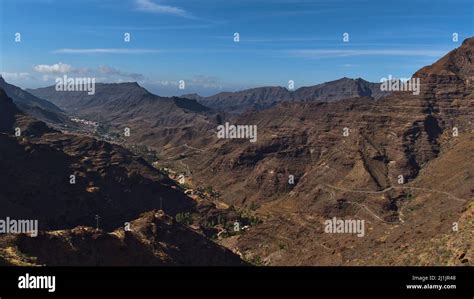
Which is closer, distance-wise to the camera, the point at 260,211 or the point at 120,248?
the point at 120,248

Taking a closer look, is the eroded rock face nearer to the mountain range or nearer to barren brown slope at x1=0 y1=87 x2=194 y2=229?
the mountain range

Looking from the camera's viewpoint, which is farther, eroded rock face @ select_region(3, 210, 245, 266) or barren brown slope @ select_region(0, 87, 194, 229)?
barren brown slope @ select_region(0, 87, 194, 229)

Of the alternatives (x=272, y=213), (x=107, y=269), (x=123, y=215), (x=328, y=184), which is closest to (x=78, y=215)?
(x=123, y=215)

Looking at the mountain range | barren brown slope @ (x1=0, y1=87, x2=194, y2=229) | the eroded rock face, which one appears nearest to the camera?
the eroded rock face

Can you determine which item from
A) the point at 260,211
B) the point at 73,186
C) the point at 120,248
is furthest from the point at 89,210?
the point at 260,211

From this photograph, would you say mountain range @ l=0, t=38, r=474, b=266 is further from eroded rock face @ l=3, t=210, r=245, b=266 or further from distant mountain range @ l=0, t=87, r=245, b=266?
distant mountain range @ l=0, t=87, r=245, b=266

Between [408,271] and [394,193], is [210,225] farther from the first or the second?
[408,271]

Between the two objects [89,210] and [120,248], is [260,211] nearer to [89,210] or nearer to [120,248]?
[89,210]

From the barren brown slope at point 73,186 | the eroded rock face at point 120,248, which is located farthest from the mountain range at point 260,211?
the barren brown slope at point 73,186

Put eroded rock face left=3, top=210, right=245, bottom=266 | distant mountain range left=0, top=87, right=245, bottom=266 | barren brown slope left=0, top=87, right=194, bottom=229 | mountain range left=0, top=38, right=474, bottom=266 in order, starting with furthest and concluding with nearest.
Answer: barren brown slope left=0, top=87, right=194, bottom=229 < mountain range left=0, top=38, right=474, bottom=266 < distant mountain range left=0, top=87, right=245, bottom=266 < eroded rock face left=3, top=210, right=245, bottom=266

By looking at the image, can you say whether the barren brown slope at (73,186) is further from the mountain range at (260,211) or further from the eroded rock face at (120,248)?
the eroded rock face at (120,248)

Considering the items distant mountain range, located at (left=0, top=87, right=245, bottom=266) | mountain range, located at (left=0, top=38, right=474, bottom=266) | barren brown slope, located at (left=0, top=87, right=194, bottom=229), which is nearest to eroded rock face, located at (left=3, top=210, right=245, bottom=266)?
distant mountain range, located at (left=0, top=87, right=245, bottom=266)
